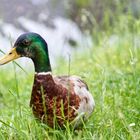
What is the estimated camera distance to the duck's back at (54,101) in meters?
3.77

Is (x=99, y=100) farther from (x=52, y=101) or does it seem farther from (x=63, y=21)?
(x=63, y=21)

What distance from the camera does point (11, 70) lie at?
719 centimetres

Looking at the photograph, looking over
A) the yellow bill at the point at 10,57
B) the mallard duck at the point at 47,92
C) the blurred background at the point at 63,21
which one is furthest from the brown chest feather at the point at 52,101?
the blurred background at the point at 63,21

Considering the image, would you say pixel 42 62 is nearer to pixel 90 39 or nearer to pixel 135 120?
pixel 135 120

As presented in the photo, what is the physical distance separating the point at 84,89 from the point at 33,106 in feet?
1.32

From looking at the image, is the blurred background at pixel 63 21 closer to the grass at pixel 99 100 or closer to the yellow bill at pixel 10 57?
the grass at pixel 99 100

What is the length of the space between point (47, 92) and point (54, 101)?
0.08 meters

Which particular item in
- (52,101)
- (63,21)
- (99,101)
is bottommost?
(99,101)

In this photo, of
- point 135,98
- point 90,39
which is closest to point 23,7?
point 90,39

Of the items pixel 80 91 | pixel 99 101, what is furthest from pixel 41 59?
pixel 99 101

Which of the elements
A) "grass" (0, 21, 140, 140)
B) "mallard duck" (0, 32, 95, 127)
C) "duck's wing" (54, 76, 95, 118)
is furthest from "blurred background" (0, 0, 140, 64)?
"mallard duck" (0, 32, 95, 127)

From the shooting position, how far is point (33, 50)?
3875mm

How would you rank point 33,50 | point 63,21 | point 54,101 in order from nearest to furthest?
point 54,101, point 33,50, point 63,21

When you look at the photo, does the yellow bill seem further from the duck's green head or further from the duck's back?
the duck's back
